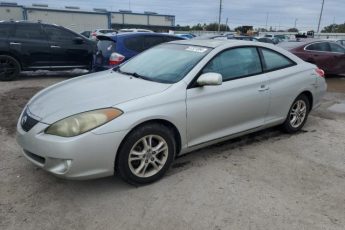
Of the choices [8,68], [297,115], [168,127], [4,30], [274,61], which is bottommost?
[8,68]

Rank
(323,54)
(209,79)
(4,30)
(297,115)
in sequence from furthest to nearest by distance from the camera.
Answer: (323,54)
(4,30)
(297,115)
(209,79)

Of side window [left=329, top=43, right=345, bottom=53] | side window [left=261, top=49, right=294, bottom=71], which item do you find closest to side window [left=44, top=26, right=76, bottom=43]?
side window [left=261, top=49, right=294, bottom=71]

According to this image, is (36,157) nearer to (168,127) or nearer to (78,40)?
(168,127)

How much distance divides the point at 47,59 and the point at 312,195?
899 centimetres

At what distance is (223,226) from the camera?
3.23 m

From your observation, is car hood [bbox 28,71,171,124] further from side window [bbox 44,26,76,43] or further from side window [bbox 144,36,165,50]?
side window [bbox 44,26,76,43]

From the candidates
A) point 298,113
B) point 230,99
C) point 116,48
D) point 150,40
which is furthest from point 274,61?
point 150,40

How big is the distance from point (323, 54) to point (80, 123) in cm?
1118

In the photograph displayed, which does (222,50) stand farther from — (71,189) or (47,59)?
(47,59)

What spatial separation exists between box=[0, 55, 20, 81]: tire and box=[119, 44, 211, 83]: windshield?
6316 millimetres

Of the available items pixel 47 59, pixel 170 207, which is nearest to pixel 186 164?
pixel 170 207

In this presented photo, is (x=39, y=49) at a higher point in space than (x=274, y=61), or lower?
lower

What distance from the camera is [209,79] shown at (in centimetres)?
414

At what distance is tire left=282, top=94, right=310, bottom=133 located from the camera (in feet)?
18.7
